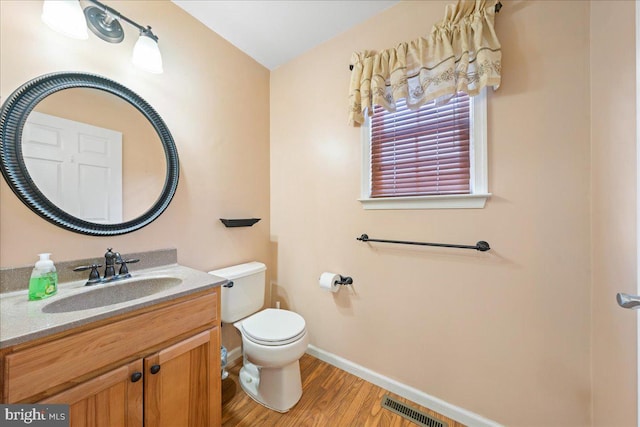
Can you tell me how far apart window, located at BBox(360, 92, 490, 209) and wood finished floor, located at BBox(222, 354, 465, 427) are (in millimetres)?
1260

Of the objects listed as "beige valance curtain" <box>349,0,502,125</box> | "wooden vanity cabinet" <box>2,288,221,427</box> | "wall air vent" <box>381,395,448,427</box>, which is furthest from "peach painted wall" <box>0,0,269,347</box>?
"wall air vent" <box>381,395,448,427</box>

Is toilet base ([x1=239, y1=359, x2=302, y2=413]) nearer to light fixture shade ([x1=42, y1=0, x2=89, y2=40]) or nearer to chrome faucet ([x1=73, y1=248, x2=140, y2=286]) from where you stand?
chrome faucet ([x1=73, y1=248, x2=140, y2=286])

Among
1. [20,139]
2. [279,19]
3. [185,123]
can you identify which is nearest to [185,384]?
[20,139]

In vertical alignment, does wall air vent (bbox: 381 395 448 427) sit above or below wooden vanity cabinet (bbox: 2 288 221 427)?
below

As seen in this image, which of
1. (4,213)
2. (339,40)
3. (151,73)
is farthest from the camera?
(339,40)

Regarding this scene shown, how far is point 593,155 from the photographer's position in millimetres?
1009

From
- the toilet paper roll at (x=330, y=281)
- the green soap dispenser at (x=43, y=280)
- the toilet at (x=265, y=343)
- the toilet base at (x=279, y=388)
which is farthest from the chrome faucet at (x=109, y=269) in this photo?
the toilet paper roll at (x=330, y=281)

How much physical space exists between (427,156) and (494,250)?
0.65m

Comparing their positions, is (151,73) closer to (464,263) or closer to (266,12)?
(266,12)

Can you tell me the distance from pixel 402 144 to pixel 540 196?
762mm

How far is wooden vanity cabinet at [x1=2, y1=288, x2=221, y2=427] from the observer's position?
70 cm

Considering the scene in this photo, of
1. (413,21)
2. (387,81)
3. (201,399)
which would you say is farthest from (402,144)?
(201,399)

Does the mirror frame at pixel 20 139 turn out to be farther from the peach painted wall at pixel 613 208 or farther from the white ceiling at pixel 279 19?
the peach painted wall at pixel 613 208

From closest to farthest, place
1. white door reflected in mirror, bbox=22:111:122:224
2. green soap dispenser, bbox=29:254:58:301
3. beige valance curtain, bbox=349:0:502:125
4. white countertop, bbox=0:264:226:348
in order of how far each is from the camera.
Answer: white countertop, bbox=0:264:226:348 < green soap dispenser, bbox=29:254:58:301 < white door reflected in mirror, bbox=22:111:122:224 < beige valance curtain, bbox=349:0:502:125
